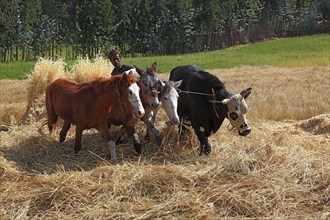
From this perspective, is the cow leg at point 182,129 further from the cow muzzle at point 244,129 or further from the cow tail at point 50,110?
the cow tail at point 50,110

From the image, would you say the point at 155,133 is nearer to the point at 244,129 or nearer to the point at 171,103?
the point at 171,103

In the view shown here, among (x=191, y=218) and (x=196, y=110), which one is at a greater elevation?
(x=196, y=110)

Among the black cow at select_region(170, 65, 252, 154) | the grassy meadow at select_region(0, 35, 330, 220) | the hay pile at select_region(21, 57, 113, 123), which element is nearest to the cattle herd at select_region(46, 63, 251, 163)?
the black cow at select_region(170, 65, 252, 154)

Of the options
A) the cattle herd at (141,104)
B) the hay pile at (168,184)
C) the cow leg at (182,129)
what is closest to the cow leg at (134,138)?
the cattle herd at (141,104)

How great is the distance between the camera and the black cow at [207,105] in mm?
6875

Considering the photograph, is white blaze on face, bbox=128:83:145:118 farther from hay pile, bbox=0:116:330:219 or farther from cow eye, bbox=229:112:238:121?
Answer: cow eye, bbox=229:112:238:121

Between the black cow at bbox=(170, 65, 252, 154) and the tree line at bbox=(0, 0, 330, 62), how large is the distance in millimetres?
36475

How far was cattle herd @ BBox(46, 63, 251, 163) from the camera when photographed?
6832mm

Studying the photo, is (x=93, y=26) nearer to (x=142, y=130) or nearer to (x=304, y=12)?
(x=304, y=12)

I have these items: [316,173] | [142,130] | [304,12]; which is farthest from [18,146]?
[304,12]

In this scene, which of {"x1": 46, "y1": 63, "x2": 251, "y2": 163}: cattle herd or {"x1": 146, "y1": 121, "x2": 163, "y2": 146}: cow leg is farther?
{"x1": 146, "y1": 121, "x2": 163, "y2": 146}: cow leg

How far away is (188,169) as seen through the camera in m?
6.26

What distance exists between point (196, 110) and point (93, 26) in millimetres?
41824

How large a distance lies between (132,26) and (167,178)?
156 ft
